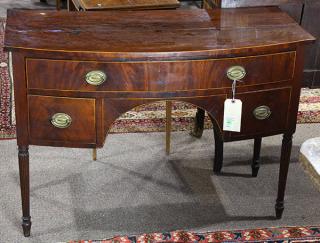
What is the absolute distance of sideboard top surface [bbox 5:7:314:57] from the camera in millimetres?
2047

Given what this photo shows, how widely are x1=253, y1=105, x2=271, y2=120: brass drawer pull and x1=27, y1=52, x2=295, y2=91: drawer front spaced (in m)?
0.13

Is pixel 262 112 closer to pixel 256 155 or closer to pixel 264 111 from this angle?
pixel 264 111

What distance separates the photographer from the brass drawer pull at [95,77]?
2.03 meters

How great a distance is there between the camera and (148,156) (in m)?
2.89

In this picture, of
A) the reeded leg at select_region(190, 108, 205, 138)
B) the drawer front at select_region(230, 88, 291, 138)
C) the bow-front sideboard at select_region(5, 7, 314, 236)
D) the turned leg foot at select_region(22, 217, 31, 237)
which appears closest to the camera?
the bow-front sideboard at select_region(5, 7, 314, 236)

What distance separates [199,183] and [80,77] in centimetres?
88

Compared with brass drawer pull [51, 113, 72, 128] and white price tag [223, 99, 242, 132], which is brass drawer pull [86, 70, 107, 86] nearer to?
brass drawer pull [51, 113, 72, 128]

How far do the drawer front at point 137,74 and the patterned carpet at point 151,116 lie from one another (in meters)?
1.03

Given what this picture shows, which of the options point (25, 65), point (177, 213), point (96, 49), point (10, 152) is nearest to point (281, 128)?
point (177, 213)

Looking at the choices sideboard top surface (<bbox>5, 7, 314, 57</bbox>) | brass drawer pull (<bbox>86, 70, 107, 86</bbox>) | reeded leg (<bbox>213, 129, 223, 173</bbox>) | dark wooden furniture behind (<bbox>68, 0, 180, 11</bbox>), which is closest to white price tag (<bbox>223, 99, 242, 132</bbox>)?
sideboard top surface (<bbox>5, 7, 314, 57</bbox>)

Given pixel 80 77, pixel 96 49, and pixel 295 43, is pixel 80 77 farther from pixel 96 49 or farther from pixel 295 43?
pixel 295 43

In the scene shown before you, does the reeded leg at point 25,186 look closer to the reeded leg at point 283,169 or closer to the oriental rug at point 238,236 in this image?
the oriental rug at point 238,236

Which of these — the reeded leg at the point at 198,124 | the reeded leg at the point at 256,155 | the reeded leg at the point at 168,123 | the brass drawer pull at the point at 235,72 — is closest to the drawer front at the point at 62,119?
the brass drawer pull at the point at 235,72

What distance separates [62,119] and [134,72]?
0.29 meters
